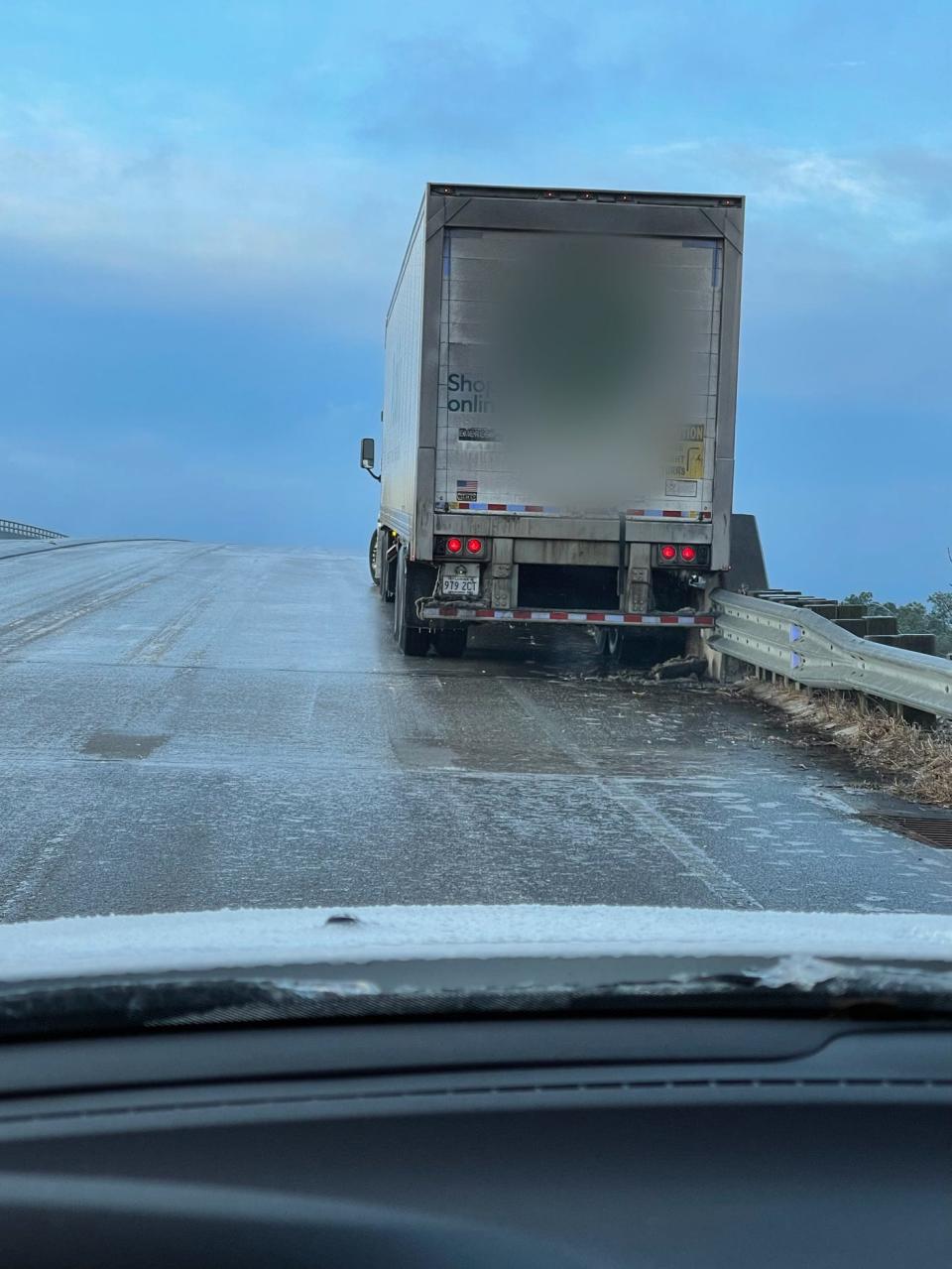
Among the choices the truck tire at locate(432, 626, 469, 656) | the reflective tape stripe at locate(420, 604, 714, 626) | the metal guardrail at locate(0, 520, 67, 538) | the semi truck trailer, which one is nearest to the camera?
the semi truck trailer

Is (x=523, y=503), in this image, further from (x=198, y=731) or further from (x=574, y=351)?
(x=198, y=731)

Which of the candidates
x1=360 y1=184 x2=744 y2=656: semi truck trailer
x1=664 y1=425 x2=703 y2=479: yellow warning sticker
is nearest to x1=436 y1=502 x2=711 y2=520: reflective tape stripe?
x1=360 y1=184 x2=744 y2=656: semi truck trailer

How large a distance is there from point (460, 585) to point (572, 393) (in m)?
2.15

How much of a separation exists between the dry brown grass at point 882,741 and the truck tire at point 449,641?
400cm

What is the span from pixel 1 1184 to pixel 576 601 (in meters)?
13.5

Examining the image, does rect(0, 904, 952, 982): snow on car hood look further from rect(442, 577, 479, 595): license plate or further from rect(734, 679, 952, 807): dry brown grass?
rect(442, 577, 479, 595): license plate

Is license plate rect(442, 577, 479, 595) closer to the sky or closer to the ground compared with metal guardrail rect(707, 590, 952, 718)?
closer to the sky

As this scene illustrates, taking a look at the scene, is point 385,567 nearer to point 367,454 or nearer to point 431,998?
point 367,454

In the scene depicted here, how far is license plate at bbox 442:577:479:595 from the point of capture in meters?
14.2

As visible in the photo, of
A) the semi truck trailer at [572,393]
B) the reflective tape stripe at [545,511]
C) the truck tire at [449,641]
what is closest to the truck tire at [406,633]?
the truck tire at [449,641]

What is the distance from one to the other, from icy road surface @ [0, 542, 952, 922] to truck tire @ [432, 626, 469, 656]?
0.29 metres

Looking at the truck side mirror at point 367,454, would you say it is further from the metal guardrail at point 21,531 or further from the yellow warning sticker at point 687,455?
the metal guardrail at point 21,531

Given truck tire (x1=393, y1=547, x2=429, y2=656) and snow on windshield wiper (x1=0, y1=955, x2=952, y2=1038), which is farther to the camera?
truck tire (x1=393, y1=547, x2=429, y2=656)

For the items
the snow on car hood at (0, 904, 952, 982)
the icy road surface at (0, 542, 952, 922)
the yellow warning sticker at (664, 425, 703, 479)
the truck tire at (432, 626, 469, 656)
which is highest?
the yellow warning sticker at (664, 425, 703, 479)
